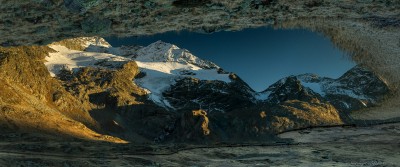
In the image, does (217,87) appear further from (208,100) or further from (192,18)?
(192,18)

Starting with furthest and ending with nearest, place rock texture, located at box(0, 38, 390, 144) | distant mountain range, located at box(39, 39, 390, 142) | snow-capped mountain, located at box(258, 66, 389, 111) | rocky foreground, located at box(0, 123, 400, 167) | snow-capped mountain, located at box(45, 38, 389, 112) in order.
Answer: snow-capped mountain, located at box(45, 38, 389, 112) < snow-capped mountain, located at box(258, 66, 389, 111) < distant mountain range, located at box(39, 39, 390, 142) < rock texture, located at box(0, 38, 390, 144) < rocky foreground, located at box(0, 123, 400, 167)

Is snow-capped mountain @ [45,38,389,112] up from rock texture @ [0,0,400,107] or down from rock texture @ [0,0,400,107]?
up

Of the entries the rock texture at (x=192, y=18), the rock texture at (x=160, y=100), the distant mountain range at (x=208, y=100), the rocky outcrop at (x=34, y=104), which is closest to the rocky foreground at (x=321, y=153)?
the rock texture at (x=192, y=18)

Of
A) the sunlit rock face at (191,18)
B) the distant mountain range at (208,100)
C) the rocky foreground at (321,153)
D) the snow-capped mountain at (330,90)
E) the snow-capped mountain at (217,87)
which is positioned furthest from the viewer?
the snow-capped mountain at (217,87)

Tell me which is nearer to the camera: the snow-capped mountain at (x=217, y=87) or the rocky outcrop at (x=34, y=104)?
the rocky outcrop at (x=34, y=104)

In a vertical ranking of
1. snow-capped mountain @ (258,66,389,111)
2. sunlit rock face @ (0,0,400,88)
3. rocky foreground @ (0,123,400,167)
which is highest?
snow-capped mountain @ (258,66,389,111)

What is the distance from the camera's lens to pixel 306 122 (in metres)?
110

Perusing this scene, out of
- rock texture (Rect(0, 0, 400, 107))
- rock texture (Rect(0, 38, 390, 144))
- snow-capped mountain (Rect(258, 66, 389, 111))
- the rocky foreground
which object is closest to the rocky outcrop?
rock texture (Rect(0, 38, 390, 144))

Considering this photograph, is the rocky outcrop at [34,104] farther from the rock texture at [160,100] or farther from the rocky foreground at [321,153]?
the rocky foreground at [321,153]

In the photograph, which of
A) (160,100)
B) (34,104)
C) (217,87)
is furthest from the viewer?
(217,87)

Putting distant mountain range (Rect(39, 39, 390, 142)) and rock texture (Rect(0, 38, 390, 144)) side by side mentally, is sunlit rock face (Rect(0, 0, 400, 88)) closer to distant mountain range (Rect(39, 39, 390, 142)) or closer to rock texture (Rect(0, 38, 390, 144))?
rock texture (Rect(0, 38, 390, 144))

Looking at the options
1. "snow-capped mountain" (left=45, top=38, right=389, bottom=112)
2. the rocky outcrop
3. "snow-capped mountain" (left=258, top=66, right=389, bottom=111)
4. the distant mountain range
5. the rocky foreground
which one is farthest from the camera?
"snow-capped mountain" (left=45, top=38, right=389, bottom=112)

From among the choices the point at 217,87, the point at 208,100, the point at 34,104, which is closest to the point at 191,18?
the point at 34,104

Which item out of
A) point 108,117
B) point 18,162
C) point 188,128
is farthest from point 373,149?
point 108,117
